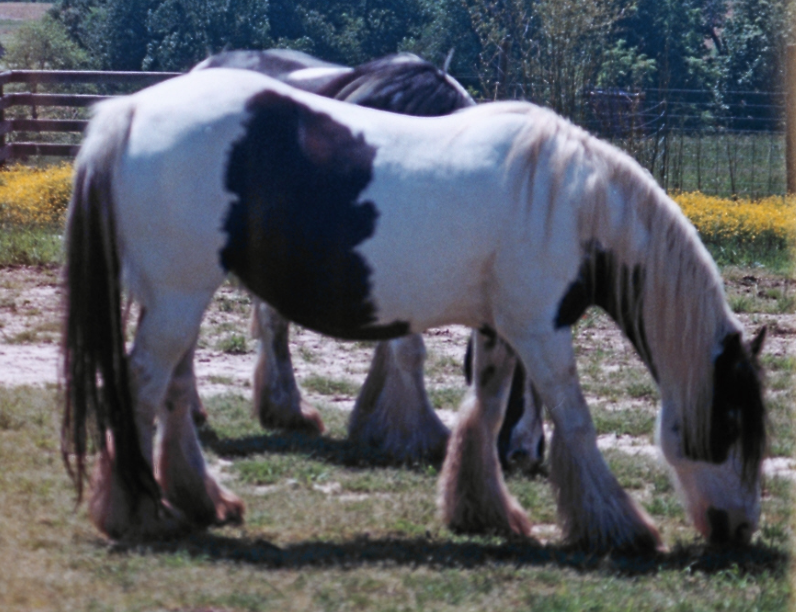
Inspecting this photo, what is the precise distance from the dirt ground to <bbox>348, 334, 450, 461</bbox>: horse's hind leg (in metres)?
0.59

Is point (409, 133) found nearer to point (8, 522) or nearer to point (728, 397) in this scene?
point (728, 397)

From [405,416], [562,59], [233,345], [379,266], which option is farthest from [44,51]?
[379,266]

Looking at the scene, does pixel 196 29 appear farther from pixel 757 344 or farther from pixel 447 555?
pixel 447 555

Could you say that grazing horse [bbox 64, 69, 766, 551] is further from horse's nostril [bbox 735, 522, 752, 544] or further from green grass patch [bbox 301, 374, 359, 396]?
green grass patch [bbox 301, 374, 359, 396]

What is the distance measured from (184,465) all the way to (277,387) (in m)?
1.64

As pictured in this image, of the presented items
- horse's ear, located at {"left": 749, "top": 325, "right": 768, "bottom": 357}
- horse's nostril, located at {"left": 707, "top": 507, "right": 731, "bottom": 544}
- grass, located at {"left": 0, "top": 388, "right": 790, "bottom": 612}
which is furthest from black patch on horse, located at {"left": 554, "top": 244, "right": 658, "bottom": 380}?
grass, located at {"left": 0, "top": 388, "right": 790, "bottom": 612}

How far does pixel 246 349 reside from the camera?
7.32m

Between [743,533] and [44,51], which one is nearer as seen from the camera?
[743,533]

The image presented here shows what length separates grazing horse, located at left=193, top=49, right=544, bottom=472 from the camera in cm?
509

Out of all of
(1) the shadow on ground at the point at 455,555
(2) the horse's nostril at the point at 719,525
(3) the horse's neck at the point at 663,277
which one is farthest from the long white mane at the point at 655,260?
(1) the shadow on ground at the point at 455,555

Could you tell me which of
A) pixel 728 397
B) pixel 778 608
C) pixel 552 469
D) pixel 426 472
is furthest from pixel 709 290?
pixel 426 472

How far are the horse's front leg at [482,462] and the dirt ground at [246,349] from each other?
1428 millimetres

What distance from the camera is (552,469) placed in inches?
159

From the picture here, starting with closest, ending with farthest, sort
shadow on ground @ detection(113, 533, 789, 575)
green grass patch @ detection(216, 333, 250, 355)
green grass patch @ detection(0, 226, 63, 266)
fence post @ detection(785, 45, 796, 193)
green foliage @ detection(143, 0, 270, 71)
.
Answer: shadow on ground @ detection(113, 533, 789, 575) < green grass patch @ detection(216, 333, 250, 355) < green grass patch @ detection(0, 226, 63, 266) < fence post @ detection(785, 45, 796, 193) < green foliage @ detection(143, 0, 270, 71)
